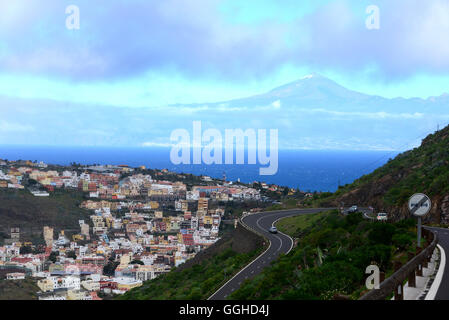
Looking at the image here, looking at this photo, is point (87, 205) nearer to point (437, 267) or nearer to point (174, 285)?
point (174, 285)

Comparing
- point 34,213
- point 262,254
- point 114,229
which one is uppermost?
point 262,254

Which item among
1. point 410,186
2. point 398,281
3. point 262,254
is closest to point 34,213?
point 262,254

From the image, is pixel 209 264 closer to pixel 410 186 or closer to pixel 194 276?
pixel 194 276

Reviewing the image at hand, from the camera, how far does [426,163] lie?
30.4m

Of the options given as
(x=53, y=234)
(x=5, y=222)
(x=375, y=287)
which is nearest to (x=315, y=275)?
(x=375, y=287)

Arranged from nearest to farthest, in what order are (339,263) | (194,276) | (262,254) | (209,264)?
(339,263), (262,254), (194,276), (209,264)

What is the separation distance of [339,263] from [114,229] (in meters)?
80.8

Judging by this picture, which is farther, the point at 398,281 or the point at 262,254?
the point at 262,254

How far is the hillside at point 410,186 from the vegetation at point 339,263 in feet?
19.6

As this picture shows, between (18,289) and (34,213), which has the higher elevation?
(34,213)

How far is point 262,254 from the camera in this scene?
23.5 m

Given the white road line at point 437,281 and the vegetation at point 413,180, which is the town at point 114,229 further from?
the white road line at point 437,281

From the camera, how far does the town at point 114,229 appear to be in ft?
182
